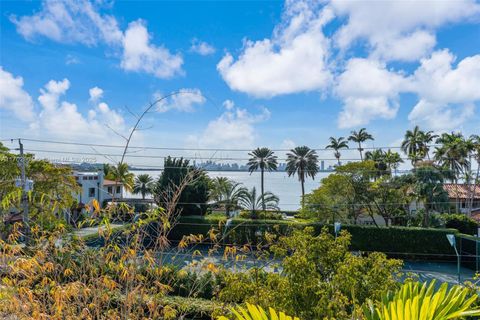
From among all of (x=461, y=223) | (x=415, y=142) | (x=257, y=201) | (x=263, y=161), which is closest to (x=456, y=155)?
(x=415, y=142)

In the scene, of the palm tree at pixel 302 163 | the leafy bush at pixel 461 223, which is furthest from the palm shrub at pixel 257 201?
the leafy bush at pixel 461 223

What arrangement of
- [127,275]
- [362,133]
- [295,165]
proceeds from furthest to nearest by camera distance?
[362,133] < [295,165] < [127,275]

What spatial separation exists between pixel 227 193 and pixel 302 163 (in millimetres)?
8140

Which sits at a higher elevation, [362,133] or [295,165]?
[362,133]

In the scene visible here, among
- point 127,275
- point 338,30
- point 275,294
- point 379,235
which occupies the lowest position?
point 379,235

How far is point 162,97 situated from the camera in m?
3.49

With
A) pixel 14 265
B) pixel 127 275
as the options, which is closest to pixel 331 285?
pixel 127 275

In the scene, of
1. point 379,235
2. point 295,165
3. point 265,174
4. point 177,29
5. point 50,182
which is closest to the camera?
point 177,29

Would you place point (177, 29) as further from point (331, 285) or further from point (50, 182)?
point (50, 182)

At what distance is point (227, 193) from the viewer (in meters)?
28.7

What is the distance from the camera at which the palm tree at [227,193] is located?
1055 inches

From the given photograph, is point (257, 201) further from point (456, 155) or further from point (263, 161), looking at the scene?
point (456, 155)

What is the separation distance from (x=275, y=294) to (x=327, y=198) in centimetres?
1966

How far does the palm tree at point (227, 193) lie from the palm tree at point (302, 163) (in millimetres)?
6118
